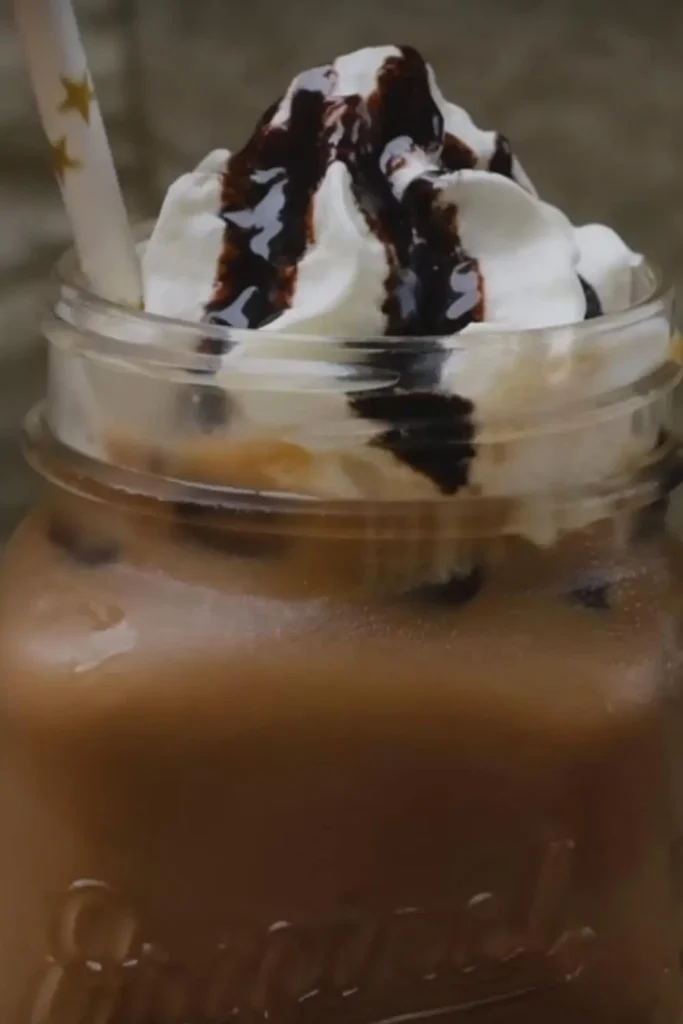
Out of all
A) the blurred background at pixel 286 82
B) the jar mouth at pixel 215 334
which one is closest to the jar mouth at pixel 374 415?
the jar mouth at pixel 215 334

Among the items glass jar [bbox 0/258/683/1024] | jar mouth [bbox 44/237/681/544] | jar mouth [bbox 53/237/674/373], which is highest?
jar mouth [bbox 53/237/674/373]

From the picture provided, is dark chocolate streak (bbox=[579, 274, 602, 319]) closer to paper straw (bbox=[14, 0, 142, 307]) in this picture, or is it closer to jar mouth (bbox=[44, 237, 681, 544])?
jar mouth (bbox=[44, 237, 681, 544])

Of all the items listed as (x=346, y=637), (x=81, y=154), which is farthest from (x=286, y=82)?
(x=346, y=637)

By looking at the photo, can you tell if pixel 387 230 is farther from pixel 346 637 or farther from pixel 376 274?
pixel 346 637

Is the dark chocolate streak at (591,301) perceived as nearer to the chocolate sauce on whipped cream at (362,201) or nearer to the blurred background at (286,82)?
the chocolate sauce on whipped cream at (362,201)

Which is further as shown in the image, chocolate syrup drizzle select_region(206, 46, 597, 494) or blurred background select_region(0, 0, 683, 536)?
blurred background select_region(0, 0, 683, 536)

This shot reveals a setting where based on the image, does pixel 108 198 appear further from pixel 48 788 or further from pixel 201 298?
pixel 48 788

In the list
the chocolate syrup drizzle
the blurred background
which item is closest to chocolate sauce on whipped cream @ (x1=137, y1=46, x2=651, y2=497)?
the chocolate syrup drizzle
